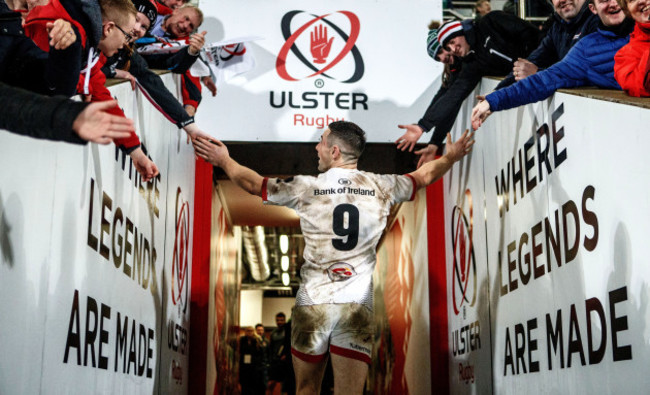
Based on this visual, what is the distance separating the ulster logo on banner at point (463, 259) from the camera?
469cm

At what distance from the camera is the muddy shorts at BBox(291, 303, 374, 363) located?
306 centimetres

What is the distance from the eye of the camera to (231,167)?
3453mm

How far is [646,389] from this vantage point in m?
2.20

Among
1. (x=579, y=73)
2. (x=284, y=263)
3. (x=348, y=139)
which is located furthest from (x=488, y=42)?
(x=284, y=263)

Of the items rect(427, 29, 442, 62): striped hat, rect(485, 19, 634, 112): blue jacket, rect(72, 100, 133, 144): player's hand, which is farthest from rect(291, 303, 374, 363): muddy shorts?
rect(427, 29, 442, 62): striped hat

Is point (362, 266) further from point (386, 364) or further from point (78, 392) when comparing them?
point (386, 364)

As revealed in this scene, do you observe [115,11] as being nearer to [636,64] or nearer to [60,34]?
[60,34]

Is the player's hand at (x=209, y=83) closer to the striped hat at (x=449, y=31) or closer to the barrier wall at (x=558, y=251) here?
the striped hat at (x=449, y=31)

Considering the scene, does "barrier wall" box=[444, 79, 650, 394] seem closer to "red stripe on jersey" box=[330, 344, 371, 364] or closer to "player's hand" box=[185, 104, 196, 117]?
"red stripe on jersey" box=[330, 344, 371, 364]

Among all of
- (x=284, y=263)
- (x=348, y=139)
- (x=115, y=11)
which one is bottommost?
(x=348, y=139)

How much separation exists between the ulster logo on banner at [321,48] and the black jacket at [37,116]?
419 cm

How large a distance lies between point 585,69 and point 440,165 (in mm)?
834

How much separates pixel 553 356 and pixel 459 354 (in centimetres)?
200

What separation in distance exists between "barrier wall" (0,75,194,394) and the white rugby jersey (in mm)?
771
